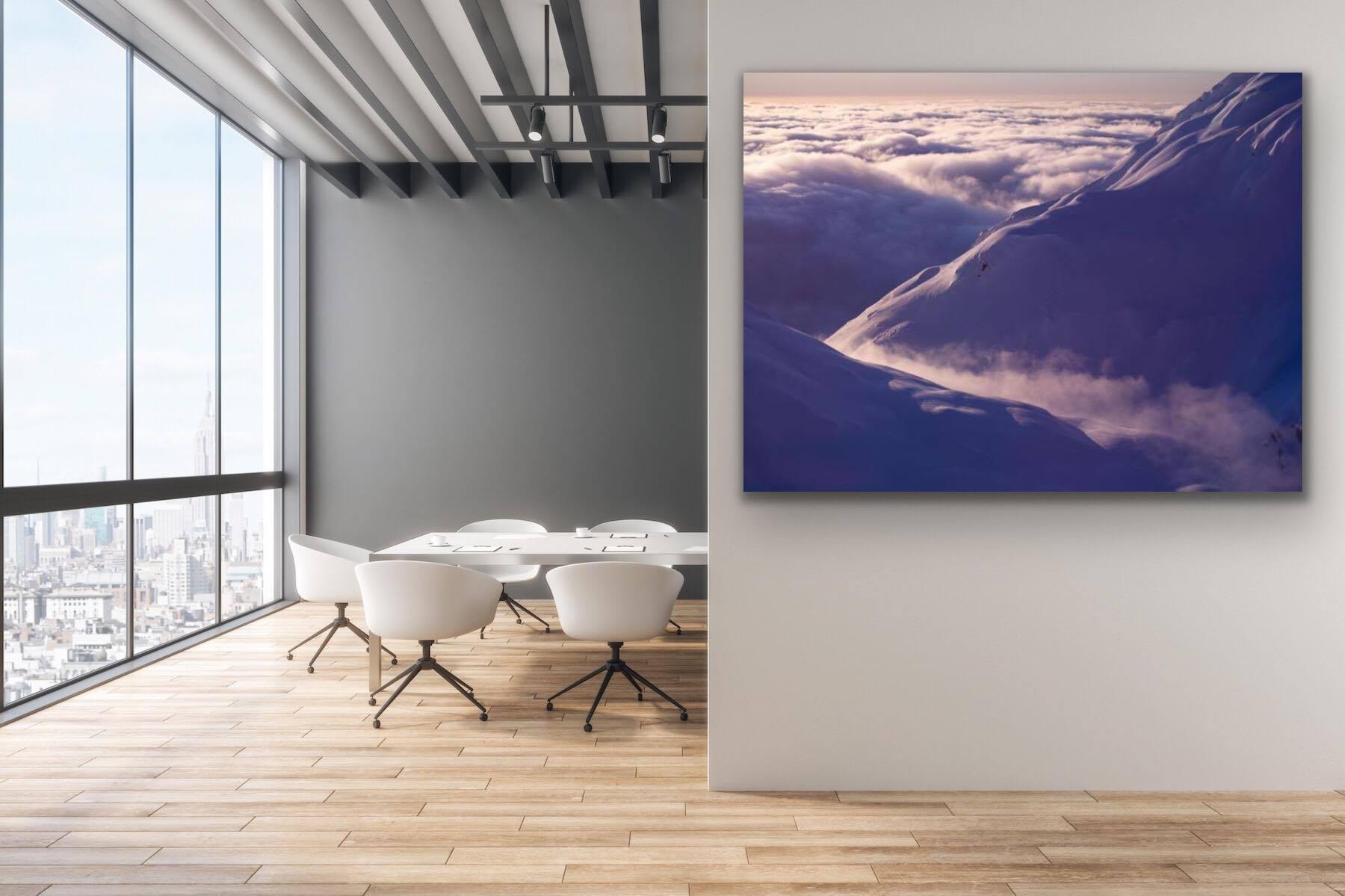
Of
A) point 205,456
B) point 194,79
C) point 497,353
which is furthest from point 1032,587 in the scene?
point 194,79

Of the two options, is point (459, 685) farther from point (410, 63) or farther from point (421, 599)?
point (410, 63)

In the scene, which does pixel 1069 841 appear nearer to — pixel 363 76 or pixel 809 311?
pixel 809 311

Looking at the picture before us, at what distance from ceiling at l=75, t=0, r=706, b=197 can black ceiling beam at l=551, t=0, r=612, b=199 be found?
0.01 m

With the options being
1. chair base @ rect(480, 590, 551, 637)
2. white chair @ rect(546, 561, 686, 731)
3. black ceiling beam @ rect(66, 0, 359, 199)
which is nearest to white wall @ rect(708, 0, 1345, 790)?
white chair @ rect(546, 561, 686, 731)

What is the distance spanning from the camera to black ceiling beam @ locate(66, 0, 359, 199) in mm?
4512

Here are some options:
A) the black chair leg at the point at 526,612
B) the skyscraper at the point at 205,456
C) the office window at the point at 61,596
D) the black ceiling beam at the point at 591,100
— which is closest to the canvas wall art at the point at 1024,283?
the black ceiling beam at the point at 591,100

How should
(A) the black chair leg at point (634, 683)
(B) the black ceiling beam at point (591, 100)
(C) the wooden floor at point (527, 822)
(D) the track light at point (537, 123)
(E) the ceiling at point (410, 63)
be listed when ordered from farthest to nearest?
(D) the track light at point (537, 123) < (B) the black ceiling beam at point (591, 100) < (E) the ceiling at point (410, 63) < (A) the black chair leg at point (634, 683) < (C) the wooden floor at point (527, 822)

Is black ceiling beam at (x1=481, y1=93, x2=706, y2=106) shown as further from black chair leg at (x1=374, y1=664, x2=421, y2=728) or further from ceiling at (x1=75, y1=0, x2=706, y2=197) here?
black chair leg at (x1=374, y1=664, x2=421, y2=728)

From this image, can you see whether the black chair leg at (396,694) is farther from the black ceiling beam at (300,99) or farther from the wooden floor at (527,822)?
the black ceiling beam at (300,99)

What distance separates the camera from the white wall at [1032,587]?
9.78 ft

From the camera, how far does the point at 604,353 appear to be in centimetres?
686

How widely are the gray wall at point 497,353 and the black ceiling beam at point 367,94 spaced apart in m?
0.22

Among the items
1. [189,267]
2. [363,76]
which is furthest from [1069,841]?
[189,267]

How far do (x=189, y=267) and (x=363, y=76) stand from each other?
1.83 m
